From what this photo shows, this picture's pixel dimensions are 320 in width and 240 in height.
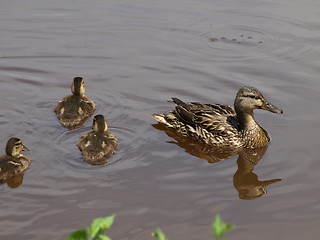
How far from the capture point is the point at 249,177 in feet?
22.6

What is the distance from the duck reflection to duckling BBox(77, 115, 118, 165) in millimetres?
1015

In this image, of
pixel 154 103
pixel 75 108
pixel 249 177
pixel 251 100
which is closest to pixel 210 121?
pixel 251 100

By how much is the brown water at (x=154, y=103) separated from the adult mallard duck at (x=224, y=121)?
25 centimetres

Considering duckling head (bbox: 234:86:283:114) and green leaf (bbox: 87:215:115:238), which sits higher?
→ green leaf (bbox: 87:215:115:238)

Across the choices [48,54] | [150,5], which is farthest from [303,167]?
[150,5]

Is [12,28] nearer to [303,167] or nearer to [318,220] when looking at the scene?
[303,167]

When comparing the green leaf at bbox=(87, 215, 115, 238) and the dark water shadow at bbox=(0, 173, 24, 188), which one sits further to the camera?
the dark water shadow at bbox=(0, 173, 24, 188)

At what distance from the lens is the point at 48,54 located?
996cm

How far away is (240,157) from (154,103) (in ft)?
5.51

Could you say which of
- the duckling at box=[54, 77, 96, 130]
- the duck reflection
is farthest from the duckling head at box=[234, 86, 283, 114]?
the duckling at box=[54, 77, 96, 130]

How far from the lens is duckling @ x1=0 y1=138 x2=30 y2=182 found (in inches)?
261

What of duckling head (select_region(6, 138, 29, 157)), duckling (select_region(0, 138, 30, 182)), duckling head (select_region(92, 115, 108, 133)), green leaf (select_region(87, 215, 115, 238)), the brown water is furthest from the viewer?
duckling head (select_region(92, 115, 108, 133))

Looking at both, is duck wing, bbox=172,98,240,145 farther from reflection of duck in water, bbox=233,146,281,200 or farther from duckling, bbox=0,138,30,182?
duckling, bbox=0,138,30,182

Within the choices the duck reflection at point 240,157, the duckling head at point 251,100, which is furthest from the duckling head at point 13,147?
the duckling head at point 251,100
